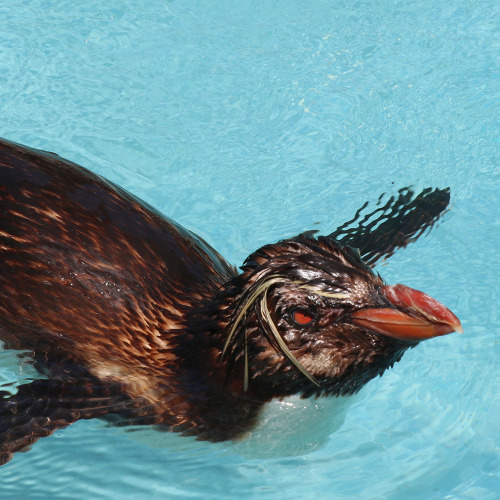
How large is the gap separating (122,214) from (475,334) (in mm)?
2395

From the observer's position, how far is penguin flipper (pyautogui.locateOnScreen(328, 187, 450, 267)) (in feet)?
16.5

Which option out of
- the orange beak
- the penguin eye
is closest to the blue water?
the penguin eye

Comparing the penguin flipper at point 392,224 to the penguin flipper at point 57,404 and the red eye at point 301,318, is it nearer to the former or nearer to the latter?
the red eye at point 301,318

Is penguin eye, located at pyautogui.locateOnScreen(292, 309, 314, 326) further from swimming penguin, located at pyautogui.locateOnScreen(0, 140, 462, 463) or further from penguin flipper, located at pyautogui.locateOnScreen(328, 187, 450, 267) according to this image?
penguin flipper, located at pyautogui.locateOnScreen(328, 187, 450, 267)

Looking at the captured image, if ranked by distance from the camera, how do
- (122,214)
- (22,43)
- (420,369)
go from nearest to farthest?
(122,214) < (420,369) < (22,43)

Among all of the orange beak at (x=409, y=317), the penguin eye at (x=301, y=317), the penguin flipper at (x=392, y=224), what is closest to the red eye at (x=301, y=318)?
the penguin eye at (x=301, y=317)

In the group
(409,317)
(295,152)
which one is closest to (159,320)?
(409,317)

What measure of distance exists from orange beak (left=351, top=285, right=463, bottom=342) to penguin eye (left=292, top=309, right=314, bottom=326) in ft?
0.59

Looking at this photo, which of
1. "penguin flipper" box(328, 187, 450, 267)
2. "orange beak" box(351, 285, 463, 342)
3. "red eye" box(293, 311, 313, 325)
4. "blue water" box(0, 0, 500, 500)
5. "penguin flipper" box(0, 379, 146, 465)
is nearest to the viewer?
"orange beak" box(351, 285, 463, 342)

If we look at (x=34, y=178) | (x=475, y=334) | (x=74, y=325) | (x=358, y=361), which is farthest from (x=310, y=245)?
(x=475, y=334)

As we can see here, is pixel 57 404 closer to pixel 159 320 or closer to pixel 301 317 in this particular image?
pixel 159 320

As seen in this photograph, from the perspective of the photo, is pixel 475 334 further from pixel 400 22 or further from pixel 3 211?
pixel 400 22

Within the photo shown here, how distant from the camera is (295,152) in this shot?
6617mm

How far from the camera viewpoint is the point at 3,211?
387cm
